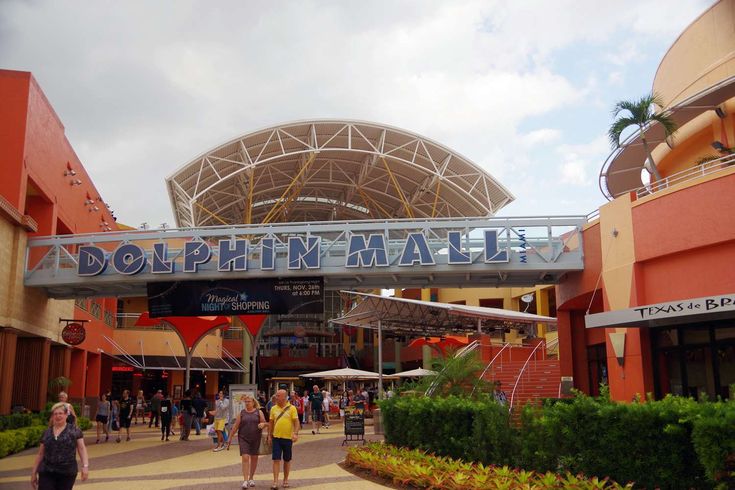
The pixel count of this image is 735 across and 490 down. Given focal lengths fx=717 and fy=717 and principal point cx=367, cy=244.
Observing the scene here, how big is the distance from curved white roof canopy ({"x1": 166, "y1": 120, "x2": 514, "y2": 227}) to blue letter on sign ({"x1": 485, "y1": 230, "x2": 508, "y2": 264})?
19078 mm

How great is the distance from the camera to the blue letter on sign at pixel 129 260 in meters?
22.9

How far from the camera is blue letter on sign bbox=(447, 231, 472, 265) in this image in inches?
851

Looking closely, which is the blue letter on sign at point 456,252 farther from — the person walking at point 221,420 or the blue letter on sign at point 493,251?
the person walking at point 221,420

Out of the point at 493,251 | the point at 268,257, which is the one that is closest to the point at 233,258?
the point at 268,257

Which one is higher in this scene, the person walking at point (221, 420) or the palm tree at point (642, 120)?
the palm tree at point (642, 120)

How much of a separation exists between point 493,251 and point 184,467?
35.5ft

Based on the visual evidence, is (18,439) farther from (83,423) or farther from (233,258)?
(83,423)

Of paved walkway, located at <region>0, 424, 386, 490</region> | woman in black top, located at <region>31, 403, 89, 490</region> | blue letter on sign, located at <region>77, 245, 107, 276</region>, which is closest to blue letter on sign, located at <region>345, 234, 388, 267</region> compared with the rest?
paved walkway, located at <region>0, 424, 386, 490</region>

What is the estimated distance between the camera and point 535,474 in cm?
1095

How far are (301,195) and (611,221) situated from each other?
34.7 m

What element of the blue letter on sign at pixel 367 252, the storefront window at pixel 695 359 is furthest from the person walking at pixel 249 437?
the blue letter on sign at pixel 367 252

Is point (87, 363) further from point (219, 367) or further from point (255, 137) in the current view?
point (255, 137)

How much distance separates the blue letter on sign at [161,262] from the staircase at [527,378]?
10.7 meters

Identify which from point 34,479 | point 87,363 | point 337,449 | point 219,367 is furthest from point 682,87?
point 219,367
